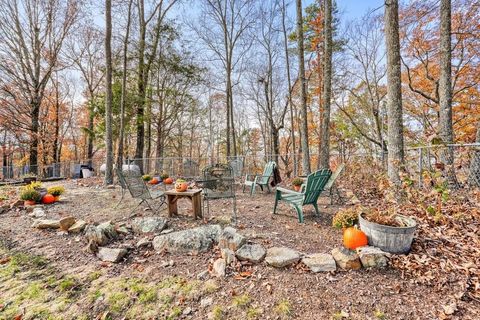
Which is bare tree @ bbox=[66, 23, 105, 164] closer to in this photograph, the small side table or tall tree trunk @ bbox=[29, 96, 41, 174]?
tall tree trunk @ bbox=[29, 96, 41, 174]

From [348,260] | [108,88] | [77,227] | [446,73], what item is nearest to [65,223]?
[77,227]

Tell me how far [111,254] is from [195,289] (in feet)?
3.90

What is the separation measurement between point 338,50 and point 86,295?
1358cm

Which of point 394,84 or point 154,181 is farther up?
point 394,84

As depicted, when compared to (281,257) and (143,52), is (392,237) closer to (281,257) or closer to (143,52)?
(281,257)

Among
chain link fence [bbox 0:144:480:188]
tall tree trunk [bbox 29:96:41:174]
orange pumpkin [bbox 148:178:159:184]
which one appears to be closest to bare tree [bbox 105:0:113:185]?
orange pumpkin [bbox 148:178:159:184]

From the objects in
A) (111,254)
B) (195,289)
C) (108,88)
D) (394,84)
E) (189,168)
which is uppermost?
(108,88)

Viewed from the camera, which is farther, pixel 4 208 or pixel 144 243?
pixel 4 208

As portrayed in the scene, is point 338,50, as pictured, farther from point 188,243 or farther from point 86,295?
point 86,295

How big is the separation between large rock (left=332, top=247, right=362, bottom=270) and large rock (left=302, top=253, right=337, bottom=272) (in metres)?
0.07

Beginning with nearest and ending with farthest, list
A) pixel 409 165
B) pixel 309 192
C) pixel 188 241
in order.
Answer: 1. pixel 188 241
2. pixel 309 192
3. pixel 409 165

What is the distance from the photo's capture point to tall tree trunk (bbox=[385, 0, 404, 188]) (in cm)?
393

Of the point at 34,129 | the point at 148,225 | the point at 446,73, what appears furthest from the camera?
the point at 34,129

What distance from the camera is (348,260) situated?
216 cm
